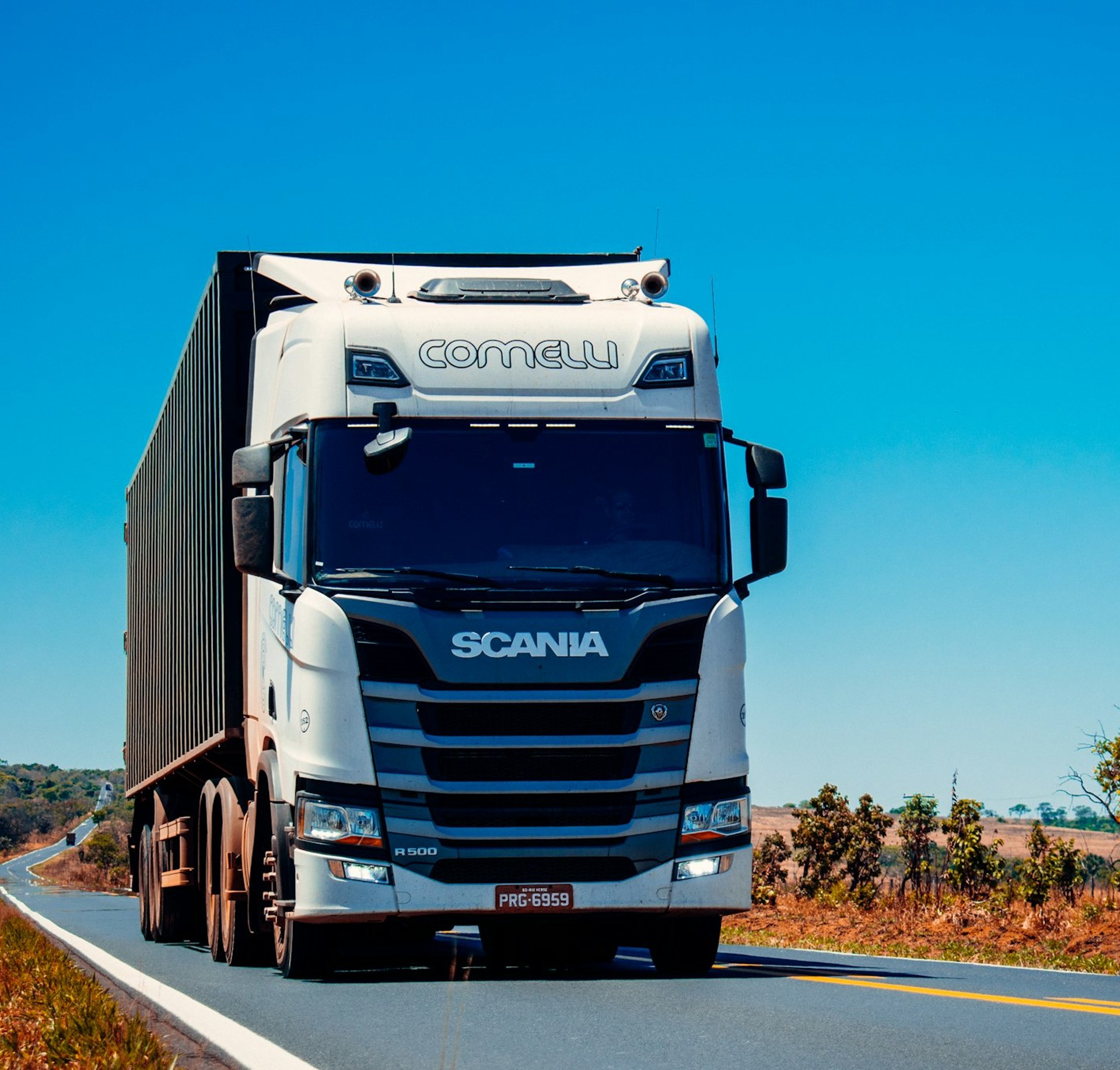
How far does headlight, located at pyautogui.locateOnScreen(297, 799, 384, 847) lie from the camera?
9.66 meters

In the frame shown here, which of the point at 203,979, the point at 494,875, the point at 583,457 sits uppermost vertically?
the point at 583,457

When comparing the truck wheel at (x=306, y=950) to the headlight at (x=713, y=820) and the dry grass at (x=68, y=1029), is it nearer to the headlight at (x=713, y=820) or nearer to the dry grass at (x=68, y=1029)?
the dry grass at (x=68, y=1029)

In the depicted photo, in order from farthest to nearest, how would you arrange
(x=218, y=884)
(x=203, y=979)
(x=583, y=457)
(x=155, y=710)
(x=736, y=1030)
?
(x=155, y=710), (x=218, y=884), (x=203, y=979), (x=583, y=457), (x=736, y=1030)

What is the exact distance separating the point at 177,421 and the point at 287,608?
18.7ft

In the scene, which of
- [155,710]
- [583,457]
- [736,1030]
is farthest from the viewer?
[155,710]

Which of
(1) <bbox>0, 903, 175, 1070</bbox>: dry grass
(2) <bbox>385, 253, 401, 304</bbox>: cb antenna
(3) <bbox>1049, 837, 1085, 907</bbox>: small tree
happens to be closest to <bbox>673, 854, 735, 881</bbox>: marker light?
(1) <bbox>0, 903, 175, 1070</bbox>: dry grass

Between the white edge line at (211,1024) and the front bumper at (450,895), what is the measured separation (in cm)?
83

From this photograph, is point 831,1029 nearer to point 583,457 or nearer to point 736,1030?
point 736,1030

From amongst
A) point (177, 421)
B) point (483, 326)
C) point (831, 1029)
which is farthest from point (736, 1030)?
point (177, 421)

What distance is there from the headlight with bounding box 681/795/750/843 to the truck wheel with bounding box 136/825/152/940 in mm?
9638

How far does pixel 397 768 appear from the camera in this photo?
9641 mm

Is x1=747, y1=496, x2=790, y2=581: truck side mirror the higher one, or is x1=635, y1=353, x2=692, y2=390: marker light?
x1=635, y1=353, x2=692, y2=390: marker light

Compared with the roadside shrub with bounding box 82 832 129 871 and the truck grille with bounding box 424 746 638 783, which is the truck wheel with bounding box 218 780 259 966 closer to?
the truck grille with bounding box 424 746 638 783

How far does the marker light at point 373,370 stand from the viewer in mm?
10445
